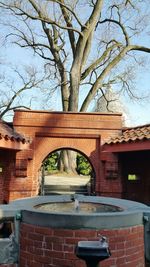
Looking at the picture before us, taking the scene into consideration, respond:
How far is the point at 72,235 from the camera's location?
159 inches

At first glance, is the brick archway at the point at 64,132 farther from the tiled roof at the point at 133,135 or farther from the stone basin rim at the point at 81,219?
the stone basin rim at the point at 81,219

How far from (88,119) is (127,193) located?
273 cm

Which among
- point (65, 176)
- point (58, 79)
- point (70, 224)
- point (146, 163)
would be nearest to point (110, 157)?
point (146, 163)

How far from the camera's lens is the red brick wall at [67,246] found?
4012 millimetres

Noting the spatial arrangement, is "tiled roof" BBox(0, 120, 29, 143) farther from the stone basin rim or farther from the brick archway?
the stone basin rim

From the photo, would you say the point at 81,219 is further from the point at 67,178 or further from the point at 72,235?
the point at 67,178

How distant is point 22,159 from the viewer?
9.36 metres

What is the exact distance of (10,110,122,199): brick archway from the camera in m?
9.73

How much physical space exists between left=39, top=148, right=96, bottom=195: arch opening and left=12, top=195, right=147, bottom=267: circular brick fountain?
18.1ft

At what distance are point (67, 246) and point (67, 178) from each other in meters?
12.0

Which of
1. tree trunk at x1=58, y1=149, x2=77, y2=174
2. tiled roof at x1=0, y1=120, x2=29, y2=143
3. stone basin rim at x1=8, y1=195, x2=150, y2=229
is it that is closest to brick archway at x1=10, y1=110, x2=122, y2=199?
tiled roof at x1=0, y1=120, x2=29, y2=143

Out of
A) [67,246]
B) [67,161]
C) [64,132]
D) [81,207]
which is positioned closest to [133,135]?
→ [64,132]

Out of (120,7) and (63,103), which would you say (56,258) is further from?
(120,7)

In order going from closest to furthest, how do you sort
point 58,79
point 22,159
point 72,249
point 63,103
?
point 72,249 → point 22,159 → point 63,103 → point 58,79
